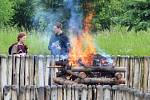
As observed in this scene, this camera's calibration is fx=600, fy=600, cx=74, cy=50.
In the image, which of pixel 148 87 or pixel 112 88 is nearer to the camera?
pixel 112 88

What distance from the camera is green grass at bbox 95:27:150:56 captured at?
52.0 ft

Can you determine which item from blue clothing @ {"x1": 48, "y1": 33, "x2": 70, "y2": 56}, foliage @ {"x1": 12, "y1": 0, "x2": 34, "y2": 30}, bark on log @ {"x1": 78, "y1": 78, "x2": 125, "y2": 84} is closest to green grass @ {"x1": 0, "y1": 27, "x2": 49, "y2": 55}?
blue clothing @ {"x1": 48, "y1": 33, "x2": 70, "y2": 56}

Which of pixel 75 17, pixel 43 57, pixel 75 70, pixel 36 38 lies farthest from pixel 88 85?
pixel 36 38

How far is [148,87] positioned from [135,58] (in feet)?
2.09

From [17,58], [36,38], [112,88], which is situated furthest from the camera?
[36,38]

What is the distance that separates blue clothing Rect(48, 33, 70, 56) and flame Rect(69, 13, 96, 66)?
1.96 feet

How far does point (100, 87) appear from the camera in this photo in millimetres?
9086

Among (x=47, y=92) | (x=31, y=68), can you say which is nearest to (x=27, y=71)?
(x=31, y=68)

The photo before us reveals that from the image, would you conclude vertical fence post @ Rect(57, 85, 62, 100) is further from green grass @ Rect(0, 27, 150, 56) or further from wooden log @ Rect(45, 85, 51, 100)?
green grass @ Rect(0, 27, 150, 56)

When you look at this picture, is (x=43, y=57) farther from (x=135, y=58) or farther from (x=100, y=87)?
(x=100, y=87)

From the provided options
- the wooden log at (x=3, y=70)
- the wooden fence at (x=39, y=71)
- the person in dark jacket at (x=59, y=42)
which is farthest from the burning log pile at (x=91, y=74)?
the person in dark jacket at (x=59, y=42)

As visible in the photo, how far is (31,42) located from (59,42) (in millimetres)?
5110

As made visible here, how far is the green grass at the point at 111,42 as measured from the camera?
15828 millimetres

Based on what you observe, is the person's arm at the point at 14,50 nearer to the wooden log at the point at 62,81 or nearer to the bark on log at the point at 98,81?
the wooden log at the point at 62,81
